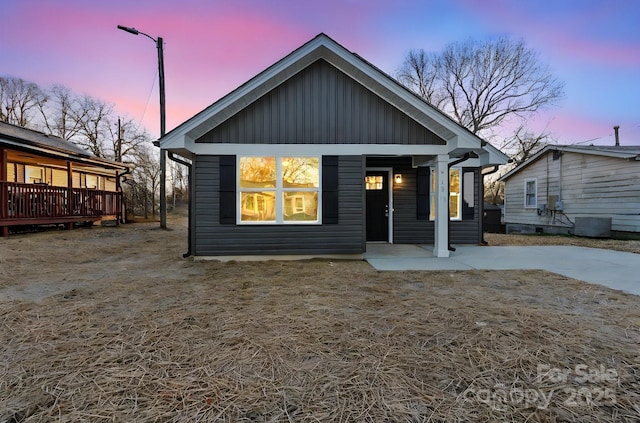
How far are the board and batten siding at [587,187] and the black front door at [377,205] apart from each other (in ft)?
30.6

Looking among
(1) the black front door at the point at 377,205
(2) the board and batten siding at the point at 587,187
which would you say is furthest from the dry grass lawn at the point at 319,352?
(2) the board and batten siding at the point at 587,187

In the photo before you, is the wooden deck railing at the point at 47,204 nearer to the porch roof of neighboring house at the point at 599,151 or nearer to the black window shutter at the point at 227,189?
the black window shutter at the point at 227,189

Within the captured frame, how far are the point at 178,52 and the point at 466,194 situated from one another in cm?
1294

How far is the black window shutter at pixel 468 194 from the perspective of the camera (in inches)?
335

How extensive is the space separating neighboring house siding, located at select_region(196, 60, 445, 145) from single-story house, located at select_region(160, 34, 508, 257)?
0.8 inches

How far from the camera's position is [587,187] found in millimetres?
12688

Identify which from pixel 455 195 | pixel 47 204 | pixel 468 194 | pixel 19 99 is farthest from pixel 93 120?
pixel 468 194

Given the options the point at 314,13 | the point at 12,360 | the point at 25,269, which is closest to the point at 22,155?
the point at 25,269

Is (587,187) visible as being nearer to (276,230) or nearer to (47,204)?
(276,230)

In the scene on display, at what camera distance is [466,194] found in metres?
8.55

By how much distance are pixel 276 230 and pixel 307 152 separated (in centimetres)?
171

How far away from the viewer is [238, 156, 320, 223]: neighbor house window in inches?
253

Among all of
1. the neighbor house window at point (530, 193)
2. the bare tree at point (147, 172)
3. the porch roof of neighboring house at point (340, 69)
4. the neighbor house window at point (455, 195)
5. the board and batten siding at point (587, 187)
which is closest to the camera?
the porch roof of neighboring house at point (340, 69)

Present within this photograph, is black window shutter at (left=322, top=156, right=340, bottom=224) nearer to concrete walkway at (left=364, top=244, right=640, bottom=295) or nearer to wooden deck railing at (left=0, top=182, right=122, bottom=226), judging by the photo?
concrete walkway at (left=364, top=244, right=640, bottom=295)
